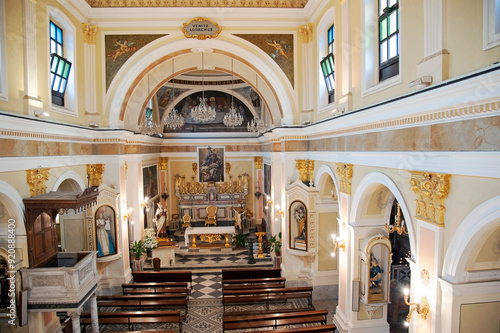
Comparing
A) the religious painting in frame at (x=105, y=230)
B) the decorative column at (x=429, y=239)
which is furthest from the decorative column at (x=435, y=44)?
the religious painting in frame at (x=105, y=230)

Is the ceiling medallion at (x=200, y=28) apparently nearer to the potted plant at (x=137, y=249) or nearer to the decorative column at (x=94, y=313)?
the potted plant at (x=137, y=249)

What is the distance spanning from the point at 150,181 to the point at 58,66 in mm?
9078

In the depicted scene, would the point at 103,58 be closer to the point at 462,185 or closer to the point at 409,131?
the point at 409,131

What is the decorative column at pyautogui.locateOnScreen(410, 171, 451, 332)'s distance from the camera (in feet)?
15.7

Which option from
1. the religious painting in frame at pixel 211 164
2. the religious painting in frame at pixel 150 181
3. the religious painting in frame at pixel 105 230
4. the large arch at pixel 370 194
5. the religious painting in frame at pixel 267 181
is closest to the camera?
the large arch at pixel 370 194

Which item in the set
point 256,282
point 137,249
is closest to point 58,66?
point 137,249

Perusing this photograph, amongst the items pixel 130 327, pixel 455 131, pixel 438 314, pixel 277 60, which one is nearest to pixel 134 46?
pixel 277 60

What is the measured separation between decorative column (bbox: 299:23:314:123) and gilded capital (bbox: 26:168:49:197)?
790cm

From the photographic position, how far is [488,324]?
4699 millimetres

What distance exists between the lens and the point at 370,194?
739 cm

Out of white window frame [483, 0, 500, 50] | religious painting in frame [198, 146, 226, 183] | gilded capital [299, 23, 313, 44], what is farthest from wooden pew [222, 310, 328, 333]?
religious painting in frame [198, 146, 226, 183]

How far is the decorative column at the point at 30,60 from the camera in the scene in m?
7.53

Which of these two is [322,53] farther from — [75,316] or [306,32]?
[75,316]

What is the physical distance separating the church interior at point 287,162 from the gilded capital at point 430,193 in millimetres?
31
